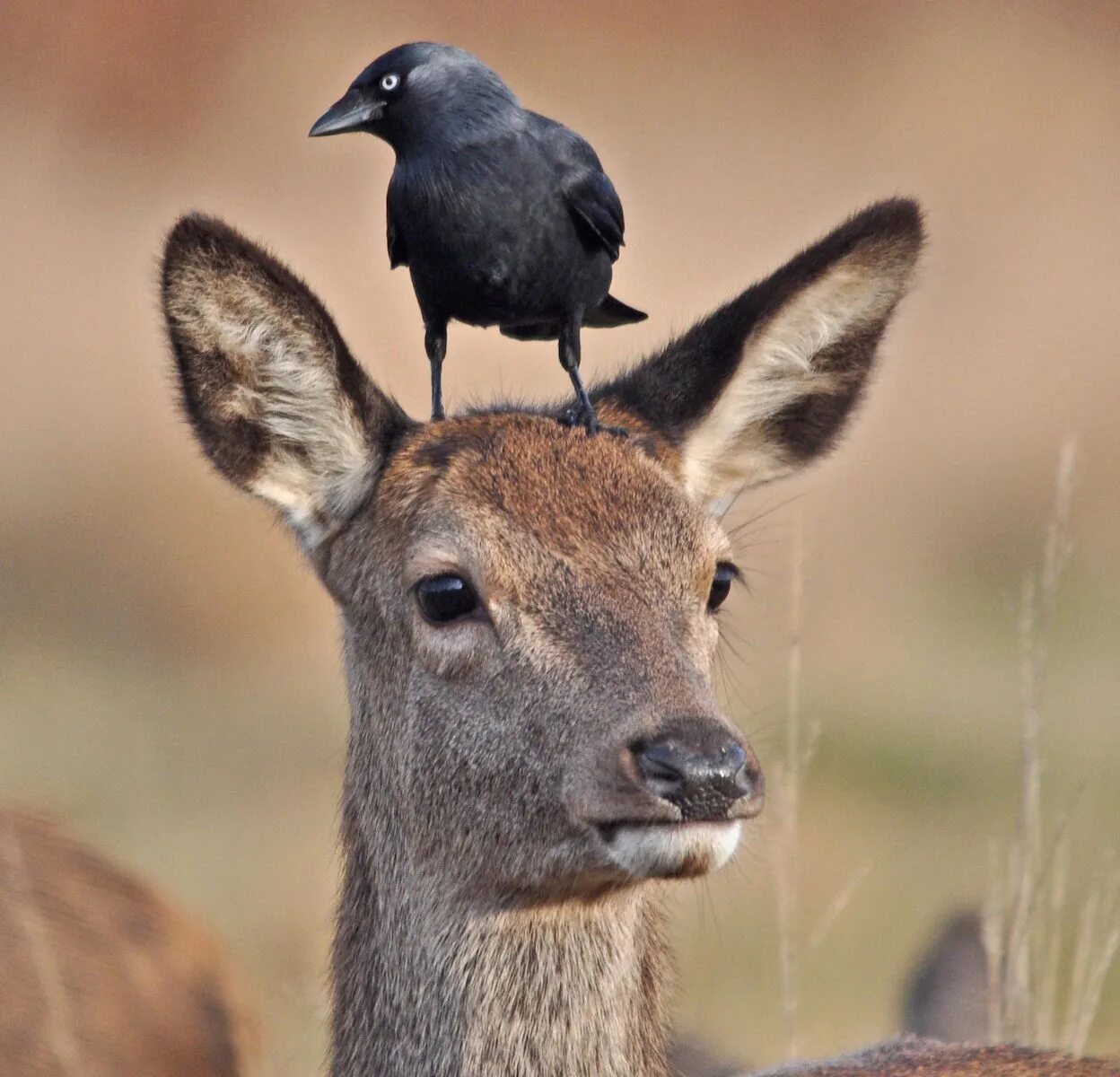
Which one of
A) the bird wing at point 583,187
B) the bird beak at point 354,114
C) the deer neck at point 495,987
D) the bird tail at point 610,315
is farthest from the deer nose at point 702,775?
the bird beak at point 354,114

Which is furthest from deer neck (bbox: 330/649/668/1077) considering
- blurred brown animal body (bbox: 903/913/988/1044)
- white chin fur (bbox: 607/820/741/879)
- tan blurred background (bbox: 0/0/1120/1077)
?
tan blurred background (bbox: 0/0/1120/1077)

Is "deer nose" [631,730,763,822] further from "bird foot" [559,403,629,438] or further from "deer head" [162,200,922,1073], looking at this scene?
"bird foot" [559,403,629,438]

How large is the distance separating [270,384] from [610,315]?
2.75 feet

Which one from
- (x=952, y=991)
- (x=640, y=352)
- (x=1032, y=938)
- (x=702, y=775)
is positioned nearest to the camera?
(x=702, y=775)

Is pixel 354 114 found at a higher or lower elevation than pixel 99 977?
higher

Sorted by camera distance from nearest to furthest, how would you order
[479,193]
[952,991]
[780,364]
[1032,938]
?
[479,193] → [780,364] → [952,991] → [1032,938]

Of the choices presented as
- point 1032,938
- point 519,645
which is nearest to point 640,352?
point 1032,938

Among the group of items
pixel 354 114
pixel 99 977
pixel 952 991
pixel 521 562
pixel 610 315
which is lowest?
pixel 952 991

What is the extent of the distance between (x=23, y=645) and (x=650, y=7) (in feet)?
27.3

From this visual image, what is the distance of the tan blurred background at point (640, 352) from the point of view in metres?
11.2

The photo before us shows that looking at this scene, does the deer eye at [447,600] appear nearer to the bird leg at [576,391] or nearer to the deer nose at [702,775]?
the bird leg at [576,391]

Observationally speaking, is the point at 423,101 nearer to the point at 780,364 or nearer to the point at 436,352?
the point at 436,352

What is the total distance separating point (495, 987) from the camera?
4508mm

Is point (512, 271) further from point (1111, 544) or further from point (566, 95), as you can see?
point (566, 95)
